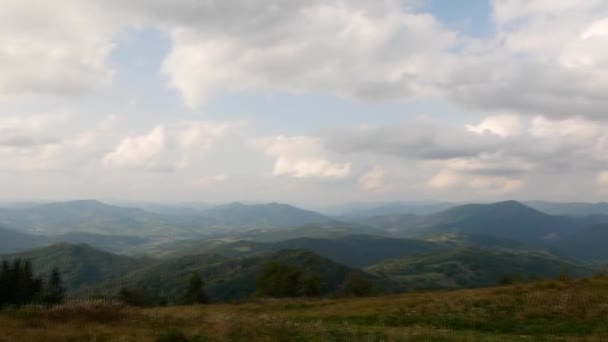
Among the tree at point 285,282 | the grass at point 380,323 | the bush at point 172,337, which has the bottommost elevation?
the tree at point 285,282

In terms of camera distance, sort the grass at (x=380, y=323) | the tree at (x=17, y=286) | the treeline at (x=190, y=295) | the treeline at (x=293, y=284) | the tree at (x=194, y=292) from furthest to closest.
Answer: the tree at (x=194, y=292)
the treeline at (x=190, y=295)
the treeline at (x=293, y=284)
the tree at (x=17, y=286)
the grass at (x=380, y=323)

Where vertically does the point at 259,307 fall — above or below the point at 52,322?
below

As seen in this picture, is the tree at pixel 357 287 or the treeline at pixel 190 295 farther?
the tree at pixel 357 287

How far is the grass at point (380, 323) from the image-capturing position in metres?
20.6

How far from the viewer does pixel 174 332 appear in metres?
20.8

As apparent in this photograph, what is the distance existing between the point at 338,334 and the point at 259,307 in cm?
1964

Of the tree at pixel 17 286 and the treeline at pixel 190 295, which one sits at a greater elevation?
the tree at pixel 17 286

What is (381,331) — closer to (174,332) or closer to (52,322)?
(174,332)

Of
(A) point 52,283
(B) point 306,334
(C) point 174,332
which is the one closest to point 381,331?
(B) point 306,334

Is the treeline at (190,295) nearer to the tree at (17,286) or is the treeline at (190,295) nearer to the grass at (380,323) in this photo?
the tree at (17,286)

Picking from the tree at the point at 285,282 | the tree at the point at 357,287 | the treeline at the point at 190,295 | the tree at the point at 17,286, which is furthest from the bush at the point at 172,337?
the tree at the point at 17,286

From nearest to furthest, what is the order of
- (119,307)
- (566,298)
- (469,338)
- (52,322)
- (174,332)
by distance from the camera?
1. (469,338)
2. (174,332)
3. (52,322)
4. (566,298)
5. (119,307)

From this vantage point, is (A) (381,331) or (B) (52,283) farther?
(B) (52,283)

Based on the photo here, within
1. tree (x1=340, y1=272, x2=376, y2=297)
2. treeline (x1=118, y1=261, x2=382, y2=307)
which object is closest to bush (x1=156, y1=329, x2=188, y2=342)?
treeline (x1=118, y1=261, x2=382, y2=307)
